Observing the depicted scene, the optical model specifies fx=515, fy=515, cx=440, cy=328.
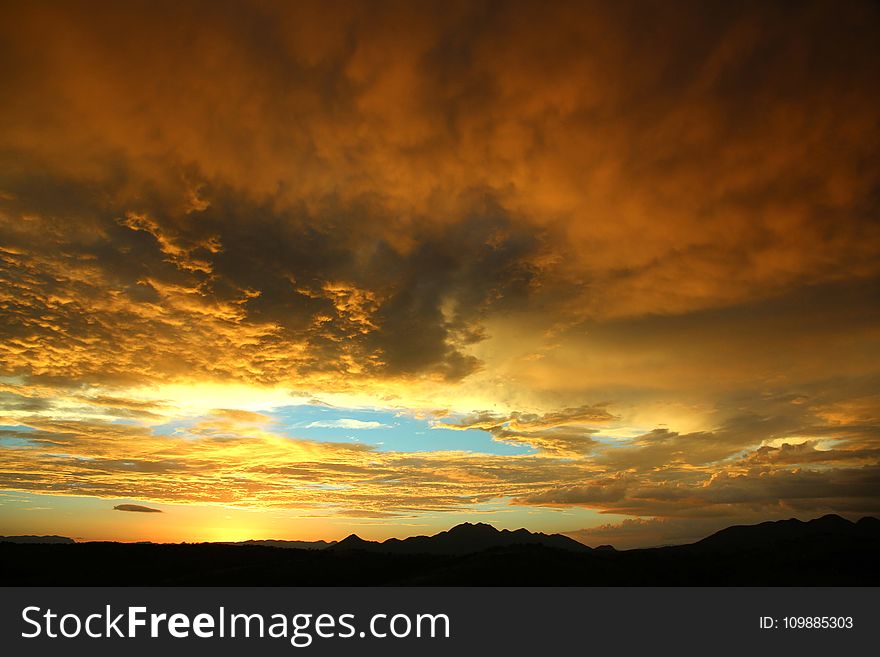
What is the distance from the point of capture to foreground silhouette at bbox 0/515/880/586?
4622cm

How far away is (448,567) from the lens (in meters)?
49.1

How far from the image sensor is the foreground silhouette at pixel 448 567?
46219mm
